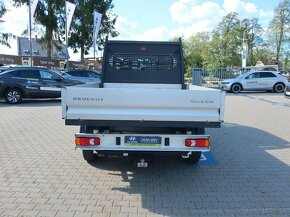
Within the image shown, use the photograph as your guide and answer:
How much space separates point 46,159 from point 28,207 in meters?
2.35

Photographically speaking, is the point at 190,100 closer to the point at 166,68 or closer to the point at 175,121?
the point at 175,121

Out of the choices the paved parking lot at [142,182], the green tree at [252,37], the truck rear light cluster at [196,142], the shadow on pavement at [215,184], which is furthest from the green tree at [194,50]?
the truck rear light cluster at [196,142]

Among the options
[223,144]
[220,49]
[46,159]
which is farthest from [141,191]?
[220,49]

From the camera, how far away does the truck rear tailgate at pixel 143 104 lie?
4.86 metres

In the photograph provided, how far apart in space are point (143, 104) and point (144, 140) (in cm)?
55

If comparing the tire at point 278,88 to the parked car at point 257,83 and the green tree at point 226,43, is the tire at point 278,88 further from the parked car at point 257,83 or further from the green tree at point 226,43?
the green tree at point 226,43

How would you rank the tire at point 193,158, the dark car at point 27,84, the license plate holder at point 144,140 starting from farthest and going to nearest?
the dark car at point 27,84
the tire at point 193,158
the license plate holder at point 144,140

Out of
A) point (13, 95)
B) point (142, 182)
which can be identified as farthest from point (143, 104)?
point (13, 95)

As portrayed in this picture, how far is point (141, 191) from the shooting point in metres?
5.13

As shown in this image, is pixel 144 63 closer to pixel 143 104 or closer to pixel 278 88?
pixel 143 104

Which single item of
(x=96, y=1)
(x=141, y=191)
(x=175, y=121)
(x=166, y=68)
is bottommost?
(x=141, y=191)

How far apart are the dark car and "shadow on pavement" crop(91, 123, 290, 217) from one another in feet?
37.9

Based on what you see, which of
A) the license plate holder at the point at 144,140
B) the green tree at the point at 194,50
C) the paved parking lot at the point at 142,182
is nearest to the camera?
the paved parking lot at the point at 142,182

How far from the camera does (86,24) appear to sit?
43000 mm
